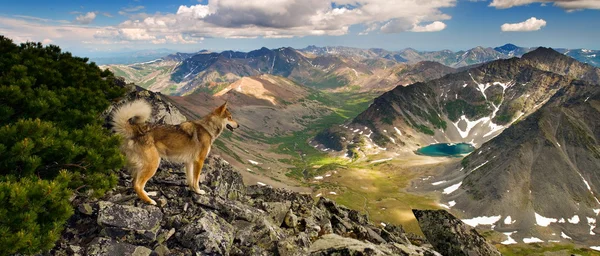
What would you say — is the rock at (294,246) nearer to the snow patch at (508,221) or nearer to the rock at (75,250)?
the rock at (75,250)

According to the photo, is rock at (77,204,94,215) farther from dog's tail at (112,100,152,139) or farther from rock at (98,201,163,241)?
dog's tail at (112,100,152,139)

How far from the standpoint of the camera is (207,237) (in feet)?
47.6

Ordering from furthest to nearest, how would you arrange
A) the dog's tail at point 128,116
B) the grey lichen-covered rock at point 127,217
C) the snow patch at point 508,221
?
the snow patch at point 508,221 < the dog's tail at point 128,116 < the grey lichen-covered rock at point 127,217

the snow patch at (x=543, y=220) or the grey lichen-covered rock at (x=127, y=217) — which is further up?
the grey lichen-covered rock at (x=127, y=217)

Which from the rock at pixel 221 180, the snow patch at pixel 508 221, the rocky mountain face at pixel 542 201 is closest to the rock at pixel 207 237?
the rock at pixel 221 180

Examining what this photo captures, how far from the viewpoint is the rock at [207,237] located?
14250mm

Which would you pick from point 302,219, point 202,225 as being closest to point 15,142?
point 202,225

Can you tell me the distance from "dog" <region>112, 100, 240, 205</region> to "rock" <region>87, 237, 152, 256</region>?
260 cm

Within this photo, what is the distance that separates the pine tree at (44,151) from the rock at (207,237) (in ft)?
13.4

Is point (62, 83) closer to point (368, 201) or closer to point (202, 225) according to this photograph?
point (202, 225)

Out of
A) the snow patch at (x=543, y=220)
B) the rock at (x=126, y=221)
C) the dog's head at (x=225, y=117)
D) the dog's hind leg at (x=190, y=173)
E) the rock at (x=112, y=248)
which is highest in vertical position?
the dog's head at (x=225, y=117)

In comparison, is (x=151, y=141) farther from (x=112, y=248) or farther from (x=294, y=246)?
(x=294, y=246)

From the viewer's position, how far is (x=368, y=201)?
194375 mm

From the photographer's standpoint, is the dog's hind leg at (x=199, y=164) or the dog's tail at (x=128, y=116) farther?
the dog's hind leg at (x=199, y=164)
